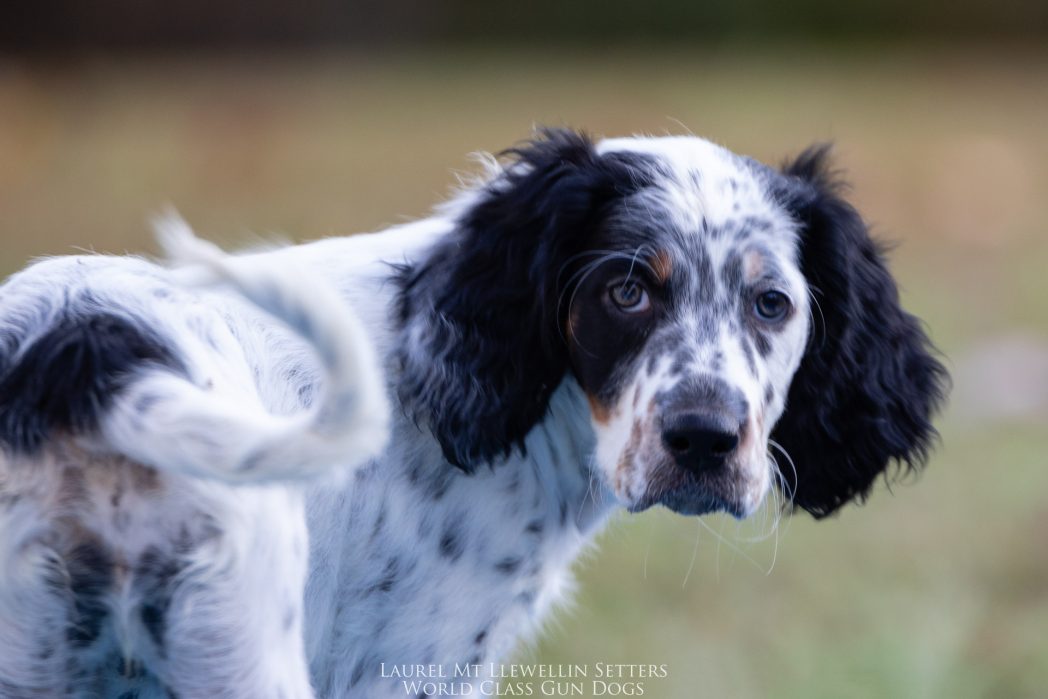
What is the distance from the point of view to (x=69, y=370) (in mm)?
2453

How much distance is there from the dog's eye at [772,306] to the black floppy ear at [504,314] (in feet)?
1.24

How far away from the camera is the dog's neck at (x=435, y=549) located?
292 cm

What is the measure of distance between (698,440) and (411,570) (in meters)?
0.66

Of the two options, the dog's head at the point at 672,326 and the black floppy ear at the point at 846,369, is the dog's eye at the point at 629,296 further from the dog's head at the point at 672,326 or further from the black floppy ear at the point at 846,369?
the black floppy ear at the point at 846,369

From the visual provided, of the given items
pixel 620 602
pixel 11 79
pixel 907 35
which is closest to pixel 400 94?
pixel 11 79

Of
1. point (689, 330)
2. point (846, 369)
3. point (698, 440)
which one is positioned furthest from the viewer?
point (846, 369)

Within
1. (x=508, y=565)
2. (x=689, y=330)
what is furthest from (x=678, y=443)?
(x=508, y=565)

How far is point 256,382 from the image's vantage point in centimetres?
285

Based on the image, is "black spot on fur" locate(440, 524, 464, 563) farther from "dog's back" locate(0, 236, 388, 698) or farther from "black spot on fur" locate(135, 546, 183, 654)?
"black spot on fur" locate(135, 546, 183, 654)

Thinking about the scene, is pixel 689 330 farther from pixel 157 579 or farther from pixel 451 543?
pixel 157 579

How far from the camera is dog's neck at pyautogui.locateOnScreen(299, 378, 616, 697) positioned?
2.92 m

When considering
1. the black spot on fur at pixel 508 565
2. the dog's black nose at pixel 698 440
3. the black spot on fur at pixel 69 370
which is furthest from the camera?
the black spot on fur at pixel 508 565

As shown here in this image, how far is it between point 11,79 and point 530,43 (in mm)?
6886

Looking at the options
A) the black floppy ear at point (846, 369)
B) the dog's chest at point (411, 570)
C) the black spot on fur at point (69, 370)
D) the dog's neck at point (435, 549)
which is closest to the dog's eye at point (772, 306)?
the black floppy ear at point (846, 369)
